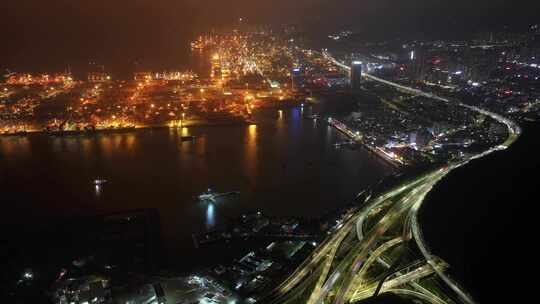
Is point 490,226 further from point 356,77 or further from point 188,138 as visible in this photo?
point 356,77

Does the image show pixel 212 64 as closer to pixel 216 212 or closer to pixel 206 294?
pixel 216 212

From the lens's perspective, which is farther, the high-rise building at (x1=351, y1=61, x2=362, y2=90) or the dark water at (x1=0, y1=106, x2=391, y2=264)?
the high-rise building at (x1=351, y1=61, x2=362, y2=90)

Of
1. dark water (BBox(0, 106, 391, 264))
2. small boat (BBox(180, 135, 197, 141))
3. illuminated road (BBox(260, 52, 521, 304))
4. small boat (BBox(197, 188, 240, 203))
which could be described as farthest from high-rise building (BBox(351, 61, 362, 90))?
illuminated road (BBox(260, 52, 521, 304))

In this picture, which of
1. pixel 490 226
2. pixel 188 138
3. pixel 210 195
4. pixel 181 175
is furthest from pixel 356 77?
pixel 490 226

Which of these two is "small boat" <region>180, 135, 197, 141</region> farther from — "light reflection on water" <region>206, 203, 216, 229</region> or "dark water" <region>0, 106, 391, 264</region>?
"light reflection on water" <region>206, 203, 216, 229</region>

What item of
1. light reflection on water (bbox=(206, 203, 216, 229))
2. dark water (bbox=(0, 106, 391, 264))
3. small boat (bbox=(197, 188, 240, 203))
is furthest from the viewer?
small boat (bbox=(197, 188, 240, 203))

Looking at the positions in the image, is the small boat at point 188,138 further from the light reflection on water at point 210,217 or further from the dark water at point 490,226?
Answer: the dark water at point 490,226
